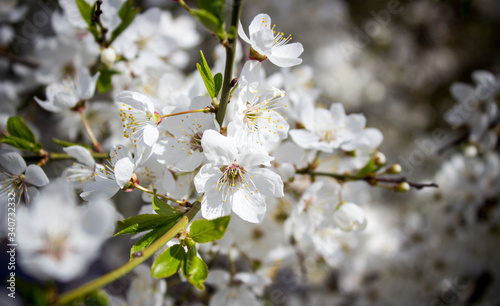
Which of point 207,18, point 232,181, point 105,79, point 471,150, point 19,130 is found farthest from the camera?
point 471,150

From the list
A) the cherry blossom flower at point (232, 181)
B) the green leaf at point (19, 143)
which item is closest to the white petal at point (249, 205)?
the cherry blossom flower at point (232, 181)

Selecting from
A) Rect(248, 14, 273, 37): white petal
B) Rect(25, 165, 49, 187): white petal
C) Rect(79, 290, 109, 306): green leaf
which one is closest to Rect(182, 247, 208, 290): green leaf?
Rect(79, 290, 109, 306): green leaf

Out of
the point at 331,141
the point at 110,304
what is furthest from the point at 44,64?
the point at 331,141

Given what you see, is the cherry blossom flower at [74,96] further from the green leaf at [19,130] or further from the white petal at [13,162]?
the white petal at [13,162]

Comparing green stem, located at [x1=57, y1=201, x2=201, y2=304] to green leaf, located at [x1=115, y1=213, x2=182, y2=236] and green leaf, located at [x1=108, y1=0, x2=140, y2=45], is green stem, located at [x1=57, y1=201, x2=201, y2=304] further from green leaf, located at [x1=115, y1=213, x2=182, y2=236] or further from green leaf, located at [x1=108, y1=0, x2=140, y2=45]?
green leaf, located at [x1=108, y1=0, x2=140, y2=45]

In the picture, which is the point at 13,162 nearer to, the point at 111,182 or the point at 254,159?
the point at 111,182

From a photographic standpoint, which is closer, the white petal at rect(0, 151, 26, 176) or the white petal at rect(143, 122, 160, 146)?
the white petal at rect(143, 122, 160, 146)

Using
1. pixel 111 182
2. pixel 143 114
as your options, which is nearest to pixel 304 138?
pixel 143 114
